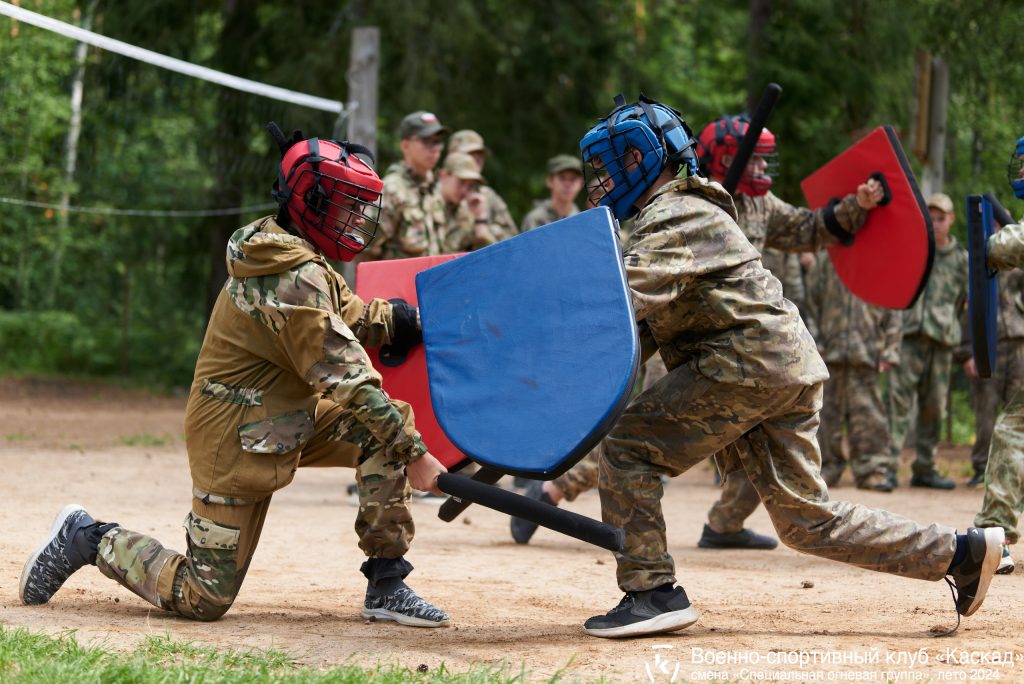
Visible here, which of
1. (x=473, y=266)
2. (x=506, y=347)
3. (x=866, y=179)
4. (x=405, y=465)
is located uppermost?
(x=866, y=179)

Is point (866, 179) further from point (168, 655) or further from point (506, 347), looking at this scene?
point (168, 655)

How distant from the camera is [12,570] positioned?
5.70 meters

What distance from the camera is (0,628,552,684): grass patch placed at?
369 cm

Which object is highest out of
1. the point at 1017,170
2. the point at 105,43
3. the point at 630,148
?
the point at 105,43

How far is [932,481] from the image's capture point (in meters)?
10.6

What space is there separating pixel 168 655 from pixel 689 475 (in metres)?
8.04

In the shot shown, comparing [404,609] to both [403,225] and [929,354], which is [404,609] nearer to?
[403,225]

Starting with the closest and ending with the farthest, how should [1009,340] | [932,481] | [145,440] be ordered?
[1009,340], [932,481], [145,440]

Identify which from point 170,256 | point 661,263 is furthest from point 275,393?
point 170,256

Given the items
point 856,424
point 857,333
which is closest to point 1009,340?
point 857,333

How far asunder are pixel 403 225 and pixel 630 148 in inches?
177

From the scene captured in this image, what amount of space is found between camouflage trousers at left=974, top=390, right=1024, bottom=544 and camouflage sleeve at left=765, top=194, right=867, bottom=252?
1273 mm

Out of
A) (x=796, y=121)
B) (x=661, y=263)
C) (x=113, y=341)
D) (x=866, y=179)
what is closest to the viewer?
(x=661, y=263)

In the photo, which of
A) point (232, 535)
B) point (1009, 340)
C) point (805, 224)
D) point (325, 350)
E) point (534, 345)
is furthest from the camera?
point (1009, 340)
